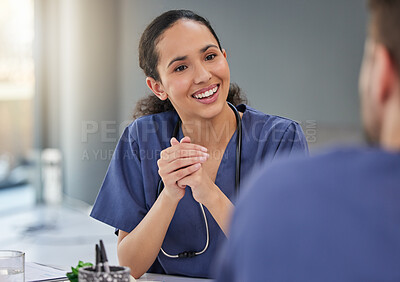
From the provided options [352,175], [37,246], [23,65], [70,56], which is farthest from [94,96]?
[352,175]

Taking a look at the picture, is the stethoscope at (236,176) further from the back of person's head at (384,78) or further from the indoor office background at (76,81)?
the indoor office background at (76,81)

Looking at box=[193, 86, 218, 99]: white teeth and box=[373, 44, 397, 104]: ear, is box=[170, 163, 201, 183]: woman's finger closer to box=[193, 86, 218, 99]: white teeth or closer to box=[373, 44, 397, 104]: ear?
box=[193, 86, 218, 99]: white teeth

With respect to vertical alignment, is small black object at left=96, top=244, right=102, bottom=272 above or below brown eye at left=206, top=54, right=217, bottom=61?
below

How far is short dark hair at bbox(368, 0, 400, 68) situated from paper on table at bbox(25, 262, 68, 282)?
34.7 inches

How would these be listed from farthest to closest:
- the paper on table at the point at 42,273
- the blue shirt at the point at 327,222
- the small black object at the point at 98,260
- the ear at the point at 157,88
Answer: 1. the ear at the point at 157,88
2. the paper on table at the point at 42,273
3. the small black object at the point at 98,260
4. the blue shirt at the point at 327,222

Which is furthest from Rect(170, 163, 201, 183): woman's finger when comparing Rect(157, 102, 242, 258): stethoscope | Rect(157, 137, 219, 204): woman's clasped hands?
Rect(157, 102, 242, 258): stethoscope

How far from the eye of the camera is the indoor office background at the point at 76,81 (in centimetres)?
313

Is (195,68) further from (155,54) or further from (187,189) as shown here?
(187,189)

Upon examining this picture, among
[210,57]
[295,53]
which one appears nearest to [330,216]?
[210,57]

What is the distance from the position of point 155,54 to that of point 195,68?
0.14 metres

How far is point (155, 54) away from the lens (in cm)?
151

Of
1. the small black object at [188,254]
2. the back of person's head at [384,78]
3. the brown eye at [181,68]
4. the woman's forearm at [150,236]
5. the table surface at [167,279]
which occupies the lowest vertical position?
the table surface at [167,279]

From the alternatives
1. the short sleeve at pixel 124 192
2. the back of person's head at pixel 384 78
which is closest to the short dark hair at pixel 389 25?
the back of person's head at pixel 384 78

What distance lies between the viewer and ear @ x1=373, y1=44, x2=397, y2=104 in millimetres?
474
